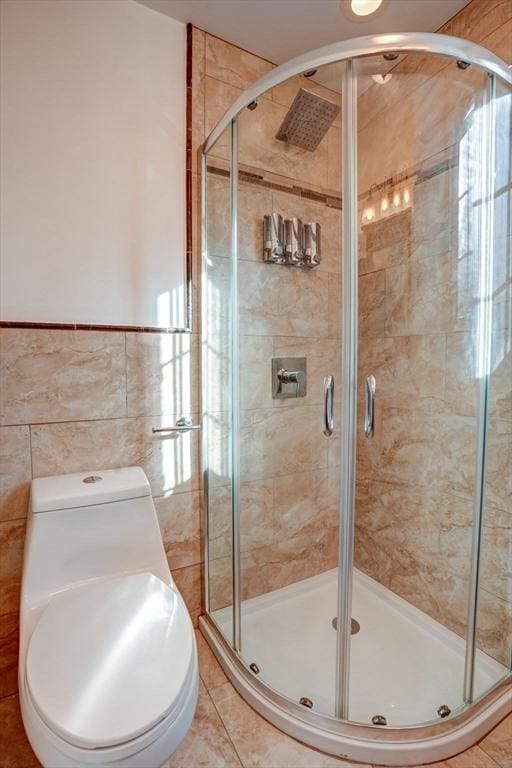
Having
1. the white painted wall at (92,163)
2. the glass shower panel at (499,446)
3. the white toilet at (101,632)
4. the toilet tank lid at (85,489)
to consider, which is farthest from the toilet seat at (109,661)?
the glass shower panel at (499,446)

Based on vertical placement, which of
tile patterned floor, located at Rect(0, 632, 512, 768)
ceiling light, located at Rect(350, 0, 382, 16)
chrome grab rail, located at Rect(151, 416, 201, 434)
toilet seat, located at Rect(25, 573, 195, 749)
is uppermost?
ceiling light, located at Rect(350, 0, 382, 16)

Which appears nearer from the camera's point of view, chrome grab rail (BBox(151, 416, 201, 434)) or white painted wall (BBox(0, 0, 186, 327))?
white painted wall (BBox(0, 0, 186, 327))

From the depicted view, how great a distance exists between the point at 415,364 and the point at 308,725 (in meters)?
1.32

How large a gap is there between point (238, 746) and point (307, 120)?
84.5 inches

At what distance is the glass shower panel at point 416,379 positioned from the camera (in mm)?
1273

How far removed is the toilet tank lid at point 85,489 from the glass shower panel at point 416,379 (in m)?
0.79

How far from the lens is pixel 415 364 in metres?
1.60

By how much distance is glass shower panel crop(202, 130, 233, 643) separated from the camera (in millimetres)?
1566

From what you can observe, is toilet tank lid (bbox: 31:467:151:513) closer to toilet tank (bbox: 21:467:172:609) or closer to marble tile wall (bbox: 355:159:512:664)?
toilet tank (bbox: 21:467:172:609)

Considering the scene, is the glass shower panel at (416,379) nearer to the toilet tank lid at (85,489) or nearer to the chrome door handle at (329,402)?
the chrome door handle at (329,402)

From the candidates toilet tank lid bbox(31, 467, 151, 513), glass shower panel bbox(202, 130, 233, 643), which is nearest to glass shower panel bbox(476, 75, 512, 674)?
glass shower panel bbox(202, 130, 233, 643)

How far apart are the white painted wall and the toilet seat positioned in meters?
0.91

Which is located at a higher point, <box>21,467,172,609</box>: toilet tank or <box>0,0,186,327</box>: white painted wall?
<box>0,0,186,327</box>: white painted wall

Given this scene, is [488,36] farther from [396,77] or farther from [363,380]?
[363,380]
